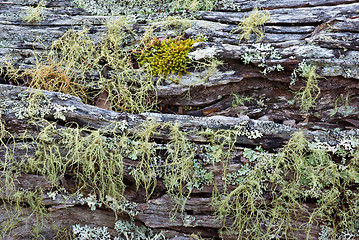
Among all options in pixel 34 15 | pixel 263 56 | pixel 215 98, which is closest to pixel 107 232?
pixel 215 98

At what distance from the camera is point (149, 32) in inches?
124

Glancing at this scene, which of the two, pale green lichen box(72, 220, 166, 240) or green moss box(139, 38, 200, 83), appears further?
green moss box(139, 38, 200, 83)

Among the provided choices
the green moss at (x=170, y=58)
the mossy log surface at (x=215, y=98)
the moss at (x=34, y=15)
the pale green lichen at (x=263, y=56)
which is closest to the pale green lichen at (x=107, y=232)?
the mossy log surface at (x=215, y=98)

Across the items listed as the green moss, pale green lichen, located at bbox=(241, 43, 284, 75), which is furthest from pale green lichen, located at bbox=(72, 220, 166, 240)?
pale green lichen, located at bbox=(241, 43, 284, 75)

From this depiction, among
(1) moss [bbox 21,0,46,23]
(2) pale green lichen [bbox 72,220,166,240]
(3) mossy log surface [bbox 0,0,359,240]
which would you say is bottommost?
(2) pale green lichen [bbox 72,220,166,240]

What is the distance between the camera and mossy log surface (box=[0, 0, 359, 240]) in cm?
264

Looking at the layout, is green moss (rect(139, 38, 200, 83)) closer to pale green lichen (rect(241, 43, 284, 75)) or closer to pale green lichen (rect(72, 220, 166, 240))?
pale green lichen (rect(241, 43, 284, 75))

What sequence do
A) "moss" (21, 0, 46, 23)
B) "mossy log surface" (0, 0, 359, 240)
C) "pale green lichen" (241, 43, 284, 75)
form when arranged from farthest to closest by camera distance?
"moss" (21, 0, 46, 23) < "pale green lichen" (241, 43, 284, 75) < "mossy log surface" (0, 0, 359, 240)

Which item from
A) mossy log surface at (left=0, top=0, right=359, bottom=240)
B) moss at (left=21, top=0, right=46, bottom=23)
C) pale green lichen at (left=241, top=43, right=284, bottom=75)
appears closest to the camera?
mossy log surface at (left=0, top=0, right=359, bottom=240)

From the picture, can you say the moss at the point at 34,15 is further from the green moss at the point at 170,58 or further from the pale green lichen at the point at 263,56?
the pale green lichen at the point at 263,56

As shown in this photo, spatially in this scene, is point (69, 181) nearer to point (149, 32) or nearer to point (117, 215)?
point (117, 215)

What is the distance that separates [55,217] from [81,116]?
1.05 meters

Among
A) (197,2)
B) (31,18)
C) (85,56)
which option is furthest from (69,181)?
(197,2)

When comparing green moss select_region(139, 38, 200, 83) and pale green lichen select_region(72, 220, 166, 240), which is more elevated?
green moss select_region(139, 38, 200, 83)
